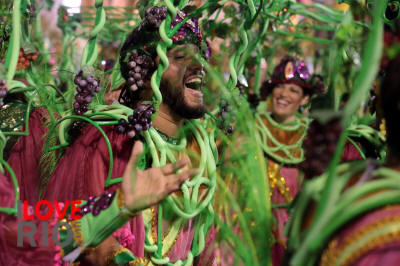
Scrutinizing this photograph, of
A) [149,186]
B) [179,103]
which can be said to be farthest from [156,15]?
[149,186]

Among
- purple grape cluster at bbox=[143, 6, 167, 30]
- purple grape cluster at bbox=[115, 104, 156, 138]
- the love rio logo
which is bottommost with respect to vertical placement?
the love rio logo

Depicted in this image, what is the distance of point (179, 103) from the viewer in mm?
1675

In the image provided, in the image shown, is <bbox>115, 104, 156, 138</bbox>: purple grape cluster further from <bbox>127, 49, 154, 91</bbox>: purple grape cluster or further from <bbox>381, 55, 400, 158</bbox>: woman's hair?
<bbox>381, 55, 400, 158</bbox>: woman's hair

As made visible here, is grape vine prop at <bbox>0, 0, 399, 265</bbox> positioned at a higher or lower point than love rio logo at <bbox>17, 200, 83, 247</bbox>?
higher

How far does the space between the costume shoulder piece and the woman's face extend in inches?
3.5

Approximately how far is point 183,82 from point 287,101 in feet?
6.88

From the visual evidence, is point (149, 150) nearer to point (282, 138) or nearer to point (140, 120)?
point (140, 120)

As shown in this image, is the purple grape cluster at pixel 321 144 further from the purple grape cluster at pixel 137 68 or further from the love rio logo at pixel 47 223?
the purple grape cluster at pixel 137 68

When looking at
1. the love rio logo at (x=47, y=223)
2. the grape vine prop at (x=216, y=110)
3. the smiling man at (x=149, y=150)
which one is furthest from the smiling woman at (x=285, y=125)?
the love rio logo at (x=47, y=223)

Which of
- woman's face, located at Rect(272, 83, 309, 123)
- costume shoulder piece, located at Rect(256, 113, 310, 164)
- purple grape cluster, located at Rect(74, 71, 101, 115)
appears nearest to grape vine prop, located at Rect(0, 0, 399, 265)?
purple grape cluster, located at Rect(74, 71, 101, 115)

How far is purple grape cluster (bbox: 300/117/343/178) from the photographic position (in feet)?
2.68

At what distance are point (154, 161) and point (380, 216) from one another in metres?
0.80

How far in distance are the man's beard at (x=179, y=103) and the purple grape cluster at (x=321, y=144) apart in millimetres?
813

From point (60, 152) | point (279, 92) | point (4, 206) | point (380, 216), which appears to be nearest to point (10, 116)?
point (60, 152)
